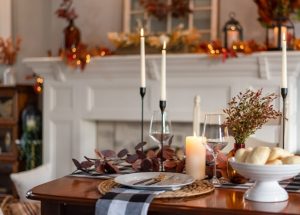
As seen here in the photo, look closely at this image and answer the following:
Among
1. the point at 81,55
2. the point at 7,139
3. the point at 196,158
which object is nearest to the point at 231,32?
the point at 81,55

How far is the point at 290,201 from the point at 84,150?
2778mm

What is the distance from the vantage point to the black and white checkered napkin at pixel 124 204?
1.31 m

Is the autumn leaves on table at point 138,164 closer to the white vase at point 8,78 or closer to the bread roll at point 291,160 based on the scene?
the bread roll at point 291,160

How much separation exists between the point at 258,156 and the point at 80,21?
10.3 ft

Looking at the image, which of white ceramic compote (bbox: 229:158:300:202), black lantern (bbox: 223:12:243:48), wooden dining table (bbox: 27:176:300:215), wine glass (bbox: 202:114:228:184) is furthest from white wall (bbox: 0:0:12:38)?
white ceramic compote (bbox: 229:158:300:202)

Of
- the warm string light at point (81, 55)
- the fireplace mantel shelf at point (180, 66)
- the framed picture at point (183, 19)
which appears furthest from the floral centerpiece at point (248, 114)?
the warm string light at point (81, 55)

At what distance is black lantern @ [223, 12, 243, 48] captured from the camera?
3.42m

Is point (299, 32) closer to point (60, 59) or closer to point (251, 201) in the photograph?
point (60, 59)

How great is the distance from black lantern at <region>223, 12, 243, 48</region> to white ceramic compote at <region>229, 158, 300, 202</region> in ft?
7.13

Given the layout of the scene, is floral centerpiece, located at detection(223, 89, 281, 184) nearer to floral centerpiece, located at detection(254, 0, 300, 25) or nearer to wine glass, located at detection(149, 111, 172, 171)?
wine glass, located at detection(149, 111, 172, 171)

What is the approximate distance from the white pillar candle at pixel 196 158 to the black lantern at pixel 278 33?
182cm

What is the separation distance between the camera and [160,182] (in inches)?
58.4

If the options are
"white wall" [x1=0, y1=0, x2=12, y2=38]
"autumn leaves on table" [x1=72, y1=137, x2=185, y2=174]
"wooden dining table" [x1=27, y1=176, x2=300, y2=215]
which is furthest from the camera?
"white wall" [x1=0, y1=0, x2=12, y2=38]

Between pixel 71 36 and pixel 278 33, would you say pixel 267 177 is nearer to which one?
pixel 278 33
